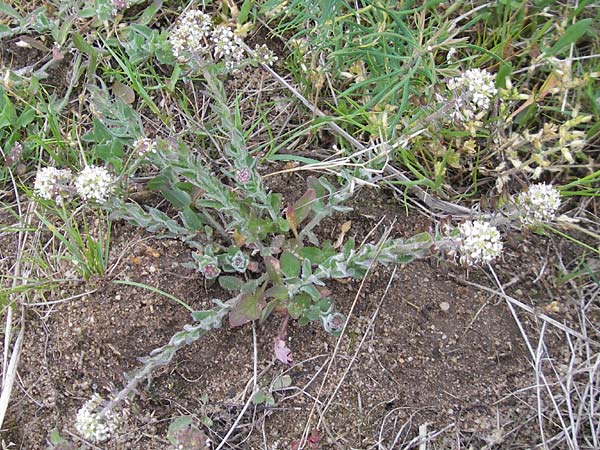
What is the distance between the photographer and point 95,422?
5.40 feet

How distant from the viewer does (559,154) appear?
208 centimetres

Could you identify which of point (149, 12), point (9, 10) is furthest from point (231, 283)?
point (9, 10)

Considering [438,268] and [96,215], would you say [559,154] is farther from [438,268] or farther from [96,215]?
[96,215]

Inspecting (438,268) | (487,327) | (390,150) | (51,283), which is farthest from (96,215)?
(487,327)

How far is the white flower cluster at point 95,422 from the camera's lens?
1.64 m

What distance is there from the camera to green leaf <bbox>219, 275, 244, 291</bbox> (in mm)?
1908

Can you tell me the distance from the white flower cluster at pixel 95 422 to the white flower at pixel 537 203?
1.36m

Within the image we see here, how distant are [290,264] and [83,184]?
0.68m

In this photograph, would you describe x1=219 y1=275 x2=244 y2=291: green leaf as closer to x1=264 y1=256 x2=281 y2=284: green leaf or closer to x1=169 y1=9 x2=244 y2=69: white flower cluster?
x1=264 y1=256 x2=281 y2=284: green leaf

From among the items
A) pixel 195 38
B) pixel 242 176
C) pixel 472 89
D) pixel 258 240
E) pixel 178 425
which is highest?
pixel 195 38

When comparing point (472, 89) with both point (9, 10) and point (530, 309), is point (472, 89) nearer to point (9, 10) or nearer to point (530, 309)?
Result: point (530, 309)

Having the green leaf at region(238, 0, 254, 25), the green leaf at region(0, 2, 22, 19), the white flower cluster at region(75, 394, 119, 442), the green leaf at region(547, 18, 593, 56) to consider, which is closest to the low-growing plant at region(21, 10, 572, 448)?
the white flower cluster at region(75, 394, 119, 442)

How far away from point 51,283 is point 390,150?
4.07 ft

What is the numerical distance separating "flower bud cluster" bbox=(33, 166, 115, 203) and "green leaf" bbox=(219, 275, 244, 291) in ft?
1.49
